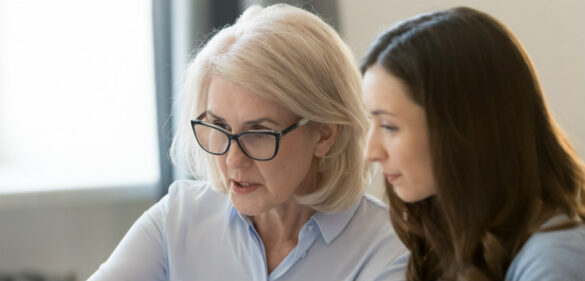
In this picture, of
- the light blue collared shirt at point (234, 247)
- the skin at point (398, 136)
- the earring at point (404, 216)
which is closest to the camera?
the skin at point (398, 136)

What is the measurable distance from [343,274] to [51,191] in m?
1.43

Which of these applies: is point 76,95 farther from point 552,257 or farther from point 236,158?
point 552,257

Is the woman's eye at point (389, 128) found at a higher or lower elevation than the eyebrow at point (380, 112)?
lower

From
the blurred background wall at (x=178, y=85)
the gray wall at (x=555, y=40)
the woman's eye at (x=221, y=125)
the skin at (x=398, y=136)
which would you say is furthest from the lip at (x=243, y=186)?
the gray wall at (x=555, y=40)

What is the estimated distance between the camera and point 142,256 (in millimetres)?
1729

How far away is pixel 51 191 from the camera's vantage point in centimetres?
266

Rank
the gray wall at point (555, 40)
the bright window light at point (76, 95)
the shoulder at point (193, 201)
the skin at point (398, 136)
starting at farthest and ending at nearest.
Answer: the bright window light at point (76, 95)
the gray wall at point (555, 40)
the shoulder at point (193, 201)
the skin at point (398, 136)

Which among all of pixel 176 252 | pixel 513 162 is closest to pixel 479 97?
pixel 513 162

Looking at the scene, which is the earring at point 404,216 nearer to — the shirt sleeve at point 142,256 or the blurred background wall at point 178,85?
the shirt sleeve at point 142,256

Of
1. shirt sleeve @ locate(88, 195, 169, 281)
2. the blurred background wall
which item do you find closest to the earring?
shirt sleeve @ locate(88, 195, 169, 281)

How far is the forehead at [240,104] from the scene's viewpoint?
5.03ft

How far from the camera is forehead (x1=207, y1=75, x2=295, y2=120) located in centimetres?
153

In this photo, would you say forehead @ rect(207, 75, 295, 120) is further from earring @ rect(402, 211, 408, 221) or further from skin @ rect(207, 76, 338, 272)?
earring @ rect(402, 211, 408, 221)

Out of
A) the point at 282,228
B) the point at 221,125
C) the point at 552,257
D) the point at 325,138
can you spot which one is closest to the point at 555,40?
the point at 325,138
